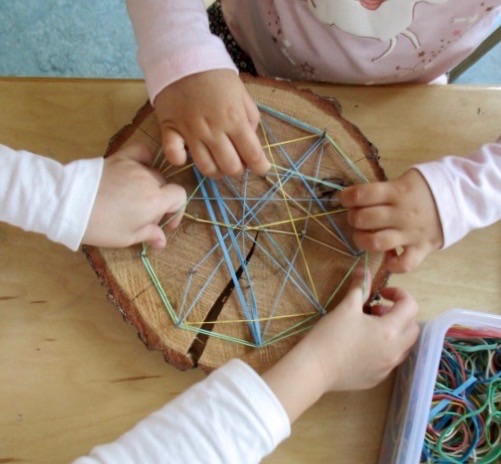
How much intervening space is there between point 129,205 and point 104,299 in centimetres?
13

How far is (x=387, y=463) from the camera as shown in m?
0.62

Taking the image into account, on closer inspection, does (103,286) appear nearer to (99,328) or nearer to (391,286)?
(99,328)

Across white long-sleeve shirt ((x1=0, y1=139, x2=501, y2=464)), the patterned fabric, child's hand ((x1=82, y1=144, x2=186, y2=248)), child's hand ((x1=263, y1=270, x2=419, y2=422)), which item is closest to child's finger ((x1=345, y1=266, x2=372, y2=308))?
child's hand ((x1=263, y1=270, x2=419, y2=422))

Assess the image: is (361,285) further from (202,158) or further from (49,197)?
(49,197)

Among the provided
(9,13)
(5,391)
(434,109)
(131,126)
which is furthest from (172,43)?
(9,13)

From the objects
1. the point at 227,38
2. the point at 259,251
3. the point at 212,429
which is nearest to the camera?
the point at 212,429

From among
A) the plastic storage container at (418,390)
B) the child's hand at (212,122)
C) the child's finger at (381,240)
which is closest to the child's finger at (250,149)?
the child's hand at (212,122)

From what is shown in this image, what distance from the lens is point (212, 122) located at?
608mm

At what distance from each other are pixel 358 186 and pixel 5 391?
45 centimetres

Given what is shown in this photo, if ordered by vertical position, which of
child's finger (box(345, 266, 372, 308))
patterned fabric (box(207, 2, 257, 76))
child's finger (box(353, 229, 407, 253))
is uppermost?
patterned fabric (box(207, 2, 257, 76))

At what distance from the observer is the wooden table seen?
2.08 feet

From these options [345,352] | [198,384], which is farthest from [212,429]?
[345,352]

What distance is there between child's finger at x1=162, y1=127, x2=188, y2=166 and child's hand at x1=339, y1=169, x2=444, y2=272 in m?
A: 0.18

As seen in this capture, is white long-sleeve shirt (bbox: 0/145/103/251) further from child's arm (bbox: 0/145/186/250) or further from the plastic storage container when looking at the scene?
the plastic storage container
